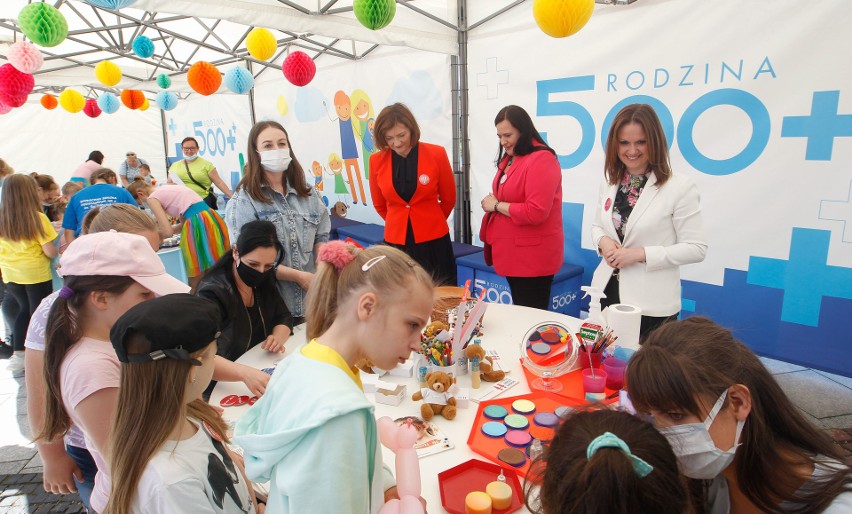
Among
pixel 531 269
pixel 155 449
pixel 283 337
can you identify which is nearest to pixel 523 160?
pixel 531 269

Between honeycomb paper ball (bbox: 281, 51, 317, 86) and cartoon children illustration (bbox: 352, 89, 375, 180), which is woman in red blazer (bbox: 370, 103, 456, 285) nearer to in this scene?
honeycomb paper ball (bbox: 281, 51, 317, 86)

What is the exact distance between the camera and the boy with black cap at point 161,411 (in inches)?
36.5

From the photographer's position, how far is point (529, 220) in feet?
8.48

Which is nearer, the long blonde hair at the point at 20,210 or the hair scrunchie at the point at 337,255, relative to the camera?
the hair scrunchie at the point at 337,255

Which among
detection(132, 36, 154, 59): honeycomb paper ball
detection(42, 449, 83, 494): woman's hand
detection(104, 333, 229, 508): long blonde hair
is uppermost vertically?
detection(132, 36, 154, 59): honeycomb paper ball

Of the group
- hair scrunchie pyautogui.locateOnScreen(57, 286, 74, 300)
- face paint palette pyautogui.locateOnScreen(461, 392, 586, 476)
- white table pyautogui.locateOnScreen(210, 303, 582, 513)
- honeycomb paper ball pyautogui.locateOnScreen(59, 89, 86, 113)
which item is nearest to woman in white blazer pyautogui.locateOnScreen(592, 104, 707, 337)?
white table pyautogui.locateOnScreen(210, 303, 582, 513)

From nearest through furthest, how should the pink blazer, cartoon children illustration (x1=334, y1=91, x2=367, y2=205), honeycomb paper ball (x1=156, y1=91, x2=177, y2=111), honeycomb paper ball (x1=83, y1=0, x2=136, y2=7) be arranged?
honeycomb paper ball (x1=83, y1=0, x2=136, y2=7), the pink blazer, cartoon children illustration (x1=334, y1=91, x2=367, y2=205), honeycomb paper ball (x1=156, y1=91, x2=177, y2=111)

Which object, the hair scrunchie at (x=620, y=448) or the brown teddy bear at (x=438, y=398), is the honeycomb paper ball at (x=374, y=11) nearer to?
the brown teddy bear at (x=438, y=398)

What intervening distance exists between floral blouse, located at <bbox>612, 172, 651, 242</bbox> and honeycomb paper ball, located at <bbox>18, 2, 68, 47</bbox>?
11.7 ft

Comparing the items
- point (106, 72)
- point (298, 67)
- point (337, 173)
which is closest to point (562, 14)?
point (298, 67)

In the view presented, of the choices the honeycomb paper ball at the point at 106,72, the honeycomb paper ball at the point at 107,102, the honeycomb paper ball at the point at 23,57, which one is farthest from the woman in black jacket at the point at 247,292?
the honeycomb paper ball at the point at 107,102

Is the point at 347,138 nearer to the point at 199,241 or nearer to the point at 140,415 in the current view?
the point at 199,241

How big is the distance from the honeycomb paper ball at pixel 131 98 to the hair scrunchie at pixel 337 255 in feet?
22.3

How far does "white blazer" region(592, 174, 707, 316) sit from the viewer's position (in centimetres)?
203
